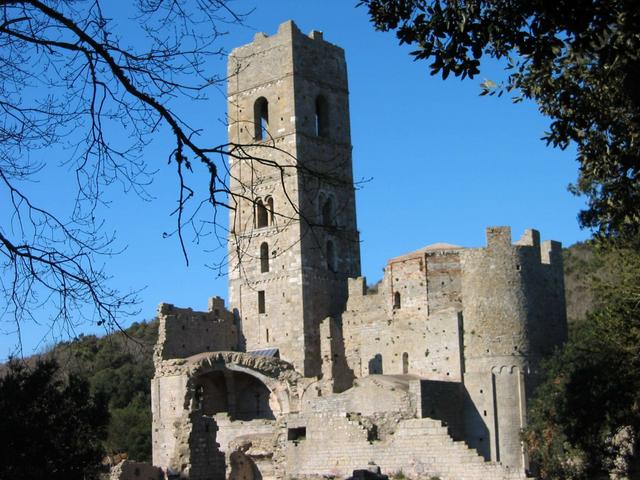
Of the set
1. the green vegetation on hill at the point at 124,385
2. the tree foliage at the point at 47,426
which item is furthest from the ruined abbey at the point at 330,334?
the tree foliage at the point at 47,426

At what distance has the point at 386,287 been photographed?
41.7m

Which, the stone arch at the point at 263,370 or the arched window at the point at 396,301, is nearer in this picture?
the stone arch at the point at 263,370

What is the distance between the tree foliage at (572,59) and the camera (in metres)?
12.7

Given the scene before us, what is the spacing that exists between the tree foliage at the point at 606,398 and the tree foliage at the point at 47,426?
1107 cm

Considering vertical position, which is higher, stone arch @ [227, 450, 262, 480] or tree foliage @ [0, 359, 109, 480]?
tree foliage @ [0, 359, 109, 480]

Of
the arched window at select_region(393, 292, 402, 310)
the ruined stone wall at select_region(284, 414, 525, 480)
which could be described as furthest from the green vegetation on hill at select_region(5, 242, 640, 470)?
the arched window at select_region(393, 292, 402, 310)

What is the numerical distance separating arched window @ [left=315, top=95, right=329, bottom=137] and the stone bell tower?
4 cm

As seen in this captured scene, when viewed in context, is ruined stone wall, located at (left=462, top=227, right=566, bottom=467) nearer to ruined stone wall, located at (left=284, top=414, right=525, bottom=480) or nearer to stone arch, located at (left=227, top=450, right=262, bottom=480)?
stone arch, located at (left=227, top=450, right=262, bottom=480)

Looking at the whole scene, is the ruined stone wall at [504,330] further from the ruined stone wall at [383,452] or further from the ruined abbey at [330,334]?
the ruined stone wall at [383,452]

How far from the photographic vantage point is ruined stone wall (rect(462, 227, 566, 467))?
37375mm

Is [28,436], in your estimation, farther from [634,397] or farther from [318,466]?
[634,397]

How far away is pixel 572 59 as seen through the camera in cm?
1432

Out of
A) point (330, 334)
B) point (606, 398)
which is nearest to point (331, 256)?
point (330, 334)

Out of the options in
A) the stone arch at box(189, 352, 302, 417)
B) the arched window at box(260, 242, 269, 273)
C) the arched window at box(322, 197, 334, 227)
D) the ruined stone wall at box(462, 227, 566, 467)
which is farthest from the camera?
the arched window at box(322, 197, 334, 227)
